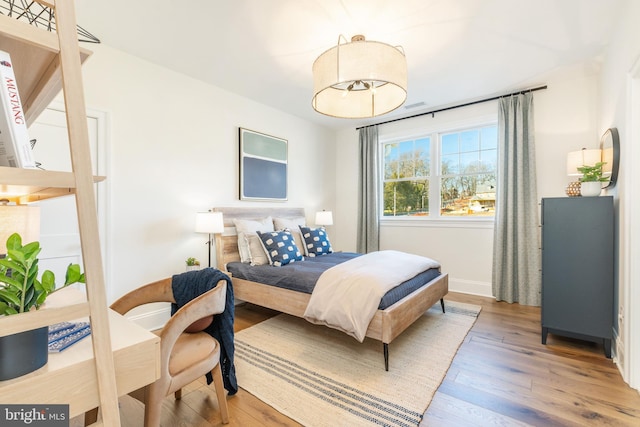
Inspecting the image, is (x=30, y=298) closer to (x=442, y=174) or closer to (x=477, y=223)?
(x=477, y=223)

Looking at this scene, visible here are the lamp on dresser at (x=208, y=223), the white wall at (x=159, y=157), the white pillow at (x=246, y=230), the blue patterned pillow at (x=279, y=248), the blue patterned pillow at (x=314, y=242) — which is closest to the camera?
the white wall at (x=159, y=157)

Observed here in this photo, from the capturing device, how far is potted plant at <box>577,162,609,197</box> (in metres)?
2.41

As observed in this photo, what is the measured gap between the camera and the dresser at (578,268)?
7.48 ft

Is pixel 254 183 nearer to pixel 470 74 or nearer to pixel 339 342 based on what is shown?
pixel 339 342

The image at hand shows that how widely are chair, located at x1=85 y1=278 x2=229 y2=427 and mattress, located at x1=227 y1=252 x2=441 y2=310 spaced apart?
1075mm

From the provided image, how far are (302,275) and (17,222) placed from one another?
1.91m

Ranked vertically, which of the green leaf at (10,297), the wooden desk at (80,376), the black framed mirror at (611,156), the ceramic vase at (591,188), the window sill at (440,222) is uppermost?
the black framed mirror at (611,156)

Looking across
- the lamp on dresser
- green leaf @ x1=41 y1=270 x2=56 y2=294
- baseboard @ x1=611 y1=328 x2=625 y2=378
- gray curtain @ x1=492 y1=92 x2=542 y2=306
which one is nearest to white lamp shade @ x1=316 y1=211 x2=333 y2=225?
the lamp on dresser

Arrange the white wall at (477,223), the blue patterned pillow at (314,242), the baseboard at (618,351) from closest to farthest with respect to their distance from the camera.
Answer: the baseboard at (618,351), the white wall at (477,223), the blue patterned pillow at (314,242)

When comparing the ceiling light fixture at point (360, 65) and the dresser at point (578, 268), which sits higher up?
the ceiling light fixture at point (360, 65)

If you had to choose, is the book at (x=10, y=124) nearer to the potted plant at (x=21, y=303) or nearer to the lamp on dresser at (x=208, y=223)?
the potted plant at (x=21, y=303)

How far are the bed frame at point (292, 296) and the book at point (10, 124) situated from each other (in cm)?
205

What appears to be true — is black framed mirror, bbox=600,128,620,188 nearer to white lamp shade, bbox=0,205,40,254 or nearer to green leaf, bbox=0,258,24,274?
green leaf, bbox=0,258,24,274

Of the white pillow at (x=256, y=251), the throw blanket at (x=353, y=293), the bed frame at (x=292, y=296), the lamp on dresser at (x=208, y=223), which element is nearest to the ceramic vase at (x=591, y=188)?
the bed frame at (x=292, y=296)
